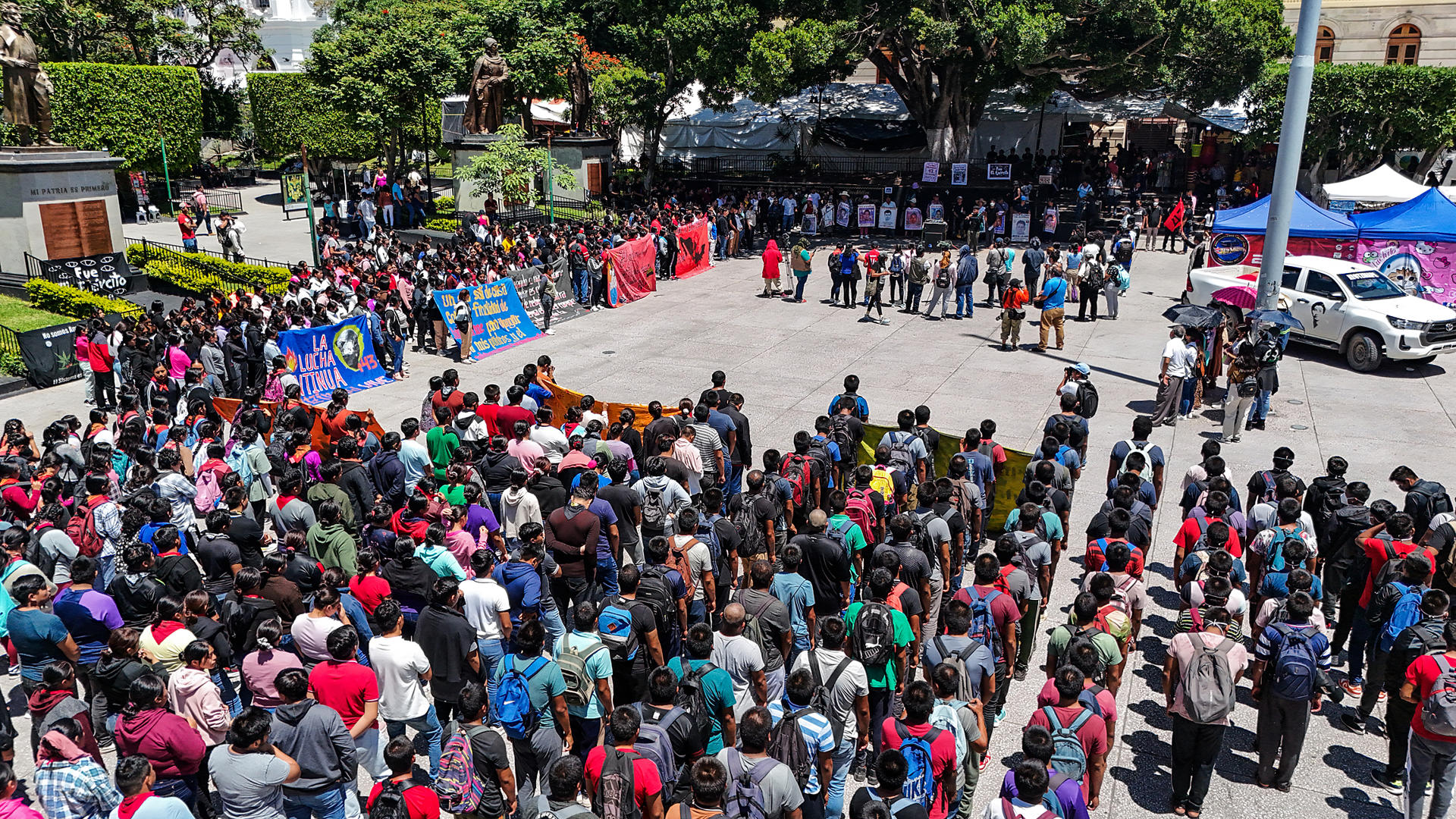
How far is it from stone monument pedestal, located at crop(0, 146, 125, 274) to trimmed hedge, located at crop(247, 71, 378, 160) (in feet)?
68.7

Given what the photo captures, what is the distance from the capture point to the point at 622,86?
33469 millimetres

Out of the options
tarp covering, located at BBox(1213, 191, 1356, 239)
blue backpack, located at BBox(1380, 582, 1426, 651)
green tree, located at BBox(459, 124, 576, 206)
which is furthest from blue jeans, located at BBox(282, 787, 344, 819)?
green tree, located at BBox(459, 124, 576, 206)

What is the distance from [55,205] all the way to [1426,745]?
2687 cm

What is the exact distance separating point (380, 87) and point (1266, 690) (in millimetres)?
34095

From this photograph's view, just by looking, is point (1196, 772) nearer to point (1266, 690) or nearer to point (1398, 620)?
point (1266, 690)

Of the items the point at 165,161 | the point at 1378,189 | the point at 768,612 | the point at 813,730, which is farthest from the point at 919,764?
the point at 165,161

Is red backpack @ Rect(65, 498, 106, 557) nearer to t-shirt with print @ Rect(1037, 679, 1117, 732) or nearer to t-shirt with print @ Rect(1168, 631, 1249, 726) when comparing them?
t-shirt with print @ Rect(1037, 679, 1117, 732)

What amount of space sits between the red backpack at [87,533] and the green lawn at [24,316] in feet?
46.8

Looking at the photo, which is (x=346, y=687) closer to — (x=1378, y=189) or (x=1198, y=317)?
(x=1198, y=317)

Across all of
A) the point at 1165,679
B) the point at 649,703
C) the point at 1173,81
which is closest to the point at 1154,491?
the point at 1165,679

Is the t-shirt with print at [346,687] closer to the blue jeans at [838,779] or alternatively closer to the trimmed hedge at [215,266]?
the blue jeans at [838,779]

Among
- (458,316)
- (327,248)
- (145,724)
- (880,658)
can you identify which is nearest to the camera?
(145,724)

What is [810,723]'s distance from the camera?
611cm

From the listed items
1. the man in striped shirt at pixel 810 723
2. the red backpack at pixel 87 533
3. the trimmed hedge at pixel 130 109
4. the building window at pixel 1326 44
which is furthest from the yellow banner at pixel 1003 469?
the building window at pixel 1326 44
